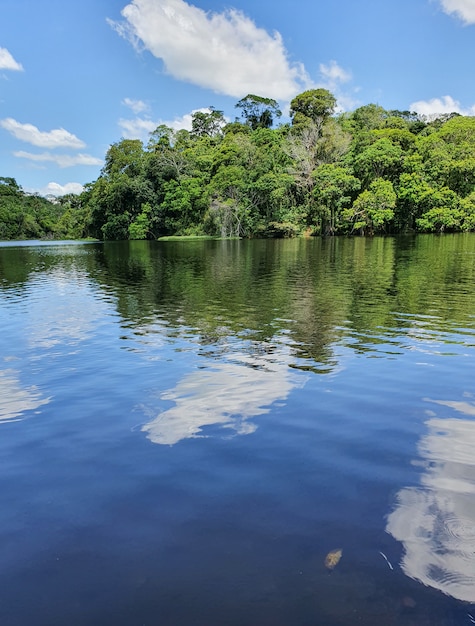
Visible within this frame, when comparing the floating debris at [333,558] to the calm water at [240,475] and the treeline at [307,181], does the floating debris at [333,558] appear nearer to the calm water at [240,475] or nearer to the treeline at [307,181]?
the calm water at [240,475]

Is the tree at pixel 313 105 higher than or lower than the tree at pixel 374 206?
higher

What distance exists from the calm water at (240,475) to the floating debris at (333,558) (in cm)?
5

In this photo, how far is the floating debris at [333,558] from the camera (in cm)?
337

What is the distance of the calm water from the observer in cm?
314

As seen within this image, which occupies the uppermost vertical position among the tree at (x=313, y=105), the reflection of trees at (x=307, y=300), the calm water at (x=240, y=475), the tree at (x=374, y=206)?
the tree at (x=313, y=105)

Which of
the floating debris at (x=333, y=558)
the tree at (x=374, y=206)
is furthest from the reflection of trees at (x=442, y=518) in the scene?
the tree at (x=374, y=206)

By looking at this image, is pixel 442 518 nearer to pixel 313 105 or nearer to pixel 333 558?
pixel 333 558

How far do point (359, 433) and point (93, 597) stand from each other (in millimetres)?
3794

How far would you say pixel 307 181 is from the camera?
2594 inches

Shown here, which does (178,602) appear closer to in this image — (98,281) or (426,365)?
(426,365)

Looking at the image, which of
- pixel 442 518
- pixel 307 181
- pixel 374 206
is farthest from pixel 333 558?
pixel 307 181

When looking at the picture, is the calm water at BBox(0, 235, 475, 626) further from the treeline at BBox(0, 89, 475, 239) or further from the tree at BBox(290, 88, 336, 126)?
the tree at BBox(290, 88, 336, 126)

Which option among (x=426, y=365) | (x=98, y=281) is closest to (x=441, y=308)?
(x=426, y=365)

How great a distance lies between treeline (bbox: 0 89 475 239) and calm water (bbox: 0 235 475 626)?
5509 cm
